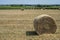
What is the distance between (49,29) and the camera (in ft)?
45.5

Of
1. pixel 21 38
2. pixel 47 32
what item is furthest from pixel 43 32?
pixel 21 38

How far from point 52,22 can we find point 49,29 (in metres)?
0.43

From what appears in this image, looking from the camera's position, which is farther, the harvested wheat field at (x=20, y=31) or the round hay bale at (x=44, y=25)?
the round hay bale at (x=44, y=25)

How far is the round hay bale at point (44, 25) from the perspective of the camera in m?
13.7

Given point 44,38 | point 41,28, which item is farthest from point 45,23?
point 44,38

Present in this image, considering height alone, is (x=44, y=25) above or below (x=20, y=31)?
above

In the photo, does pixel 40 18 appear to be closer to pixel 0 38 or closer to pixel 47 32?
pixel 47 32

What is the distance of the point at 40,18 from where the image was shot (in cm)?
1387

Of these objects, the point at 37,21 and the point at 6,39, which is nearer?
the point at 6,39

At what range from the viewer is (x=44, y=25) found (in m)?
13.9

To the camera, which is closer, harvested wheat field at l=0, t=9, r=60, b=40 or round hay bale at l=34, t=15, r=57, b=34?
harvested wheat field at l=0, t=9, r=60, b=40

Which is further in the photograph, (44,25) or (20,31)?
(20,31)

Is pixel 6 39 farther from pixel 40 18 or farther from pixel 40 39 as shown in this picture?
pixel 40 18

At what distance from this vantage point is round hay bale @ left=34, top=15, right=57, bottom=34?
1373 centimetres
